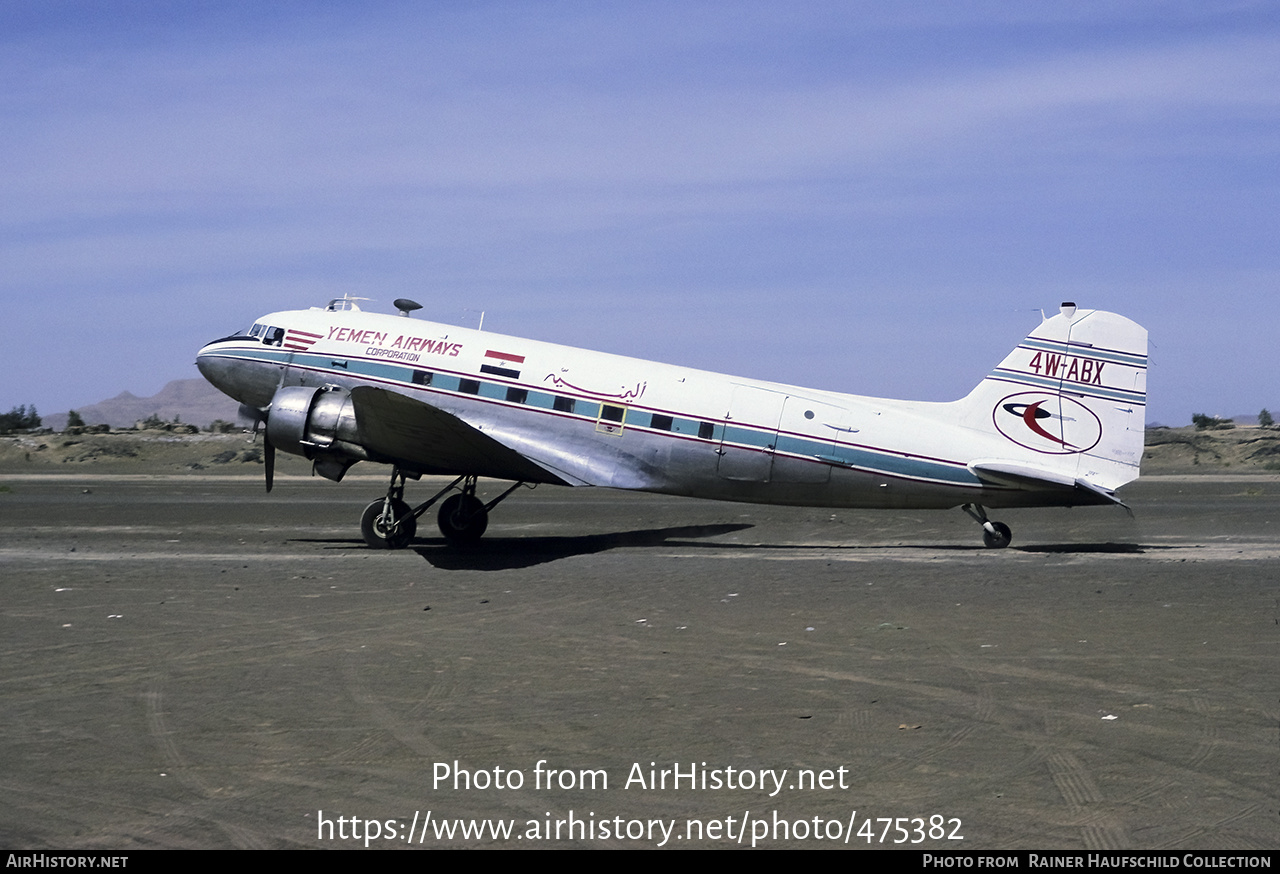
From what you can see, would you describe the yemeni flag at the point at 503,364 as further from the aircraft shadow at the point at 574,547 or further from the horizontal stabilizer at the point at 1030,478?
the horizontal stabilizer at the point at 1030,478

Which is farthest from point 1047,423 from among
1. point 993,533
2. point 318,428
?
point 318,428

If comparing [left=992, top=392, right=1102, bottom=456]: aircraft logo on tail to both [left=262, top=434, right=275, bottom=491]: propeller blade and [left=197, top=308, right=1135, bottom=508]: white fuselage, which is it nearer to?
[left=197, top=308, right=1135, bottom=508]: white fuselage

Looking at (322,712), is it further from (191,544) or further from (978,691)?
(191,544)

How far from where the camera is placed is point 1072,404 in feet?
60.0

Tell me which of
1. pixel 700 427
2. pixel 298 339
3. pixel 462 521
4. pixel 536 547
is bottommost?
pixel 536 547

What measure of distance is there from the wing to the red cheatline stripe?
1.98 meters

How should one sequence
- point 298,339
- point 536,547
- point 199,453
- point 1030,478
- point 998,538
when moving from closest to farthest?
1. point 1030,478
2. point 998,538
3. point 536,547
4. point 298,339
5. point 199,453

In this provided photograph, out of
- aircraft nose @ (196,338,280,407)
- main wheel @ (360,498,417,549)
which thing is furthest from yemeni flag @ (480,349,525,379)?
aircraft nose @ (196,338,280,407)

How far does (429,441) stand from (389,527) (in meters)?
1.94

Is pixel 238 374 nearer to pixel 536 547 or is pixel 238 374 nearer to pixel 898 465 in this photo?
pixel 536 547

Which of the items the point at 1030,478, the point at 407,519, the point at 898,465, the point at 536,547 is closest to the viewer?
the point at 1030,478

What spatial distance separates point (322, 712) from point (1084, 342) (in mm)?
14390

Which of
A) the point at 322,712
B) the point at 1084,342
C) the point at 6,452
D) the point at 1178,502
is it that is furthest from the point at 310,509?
the point at 6,452

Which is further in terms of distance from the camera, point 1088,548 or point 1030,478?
point 1088,548
